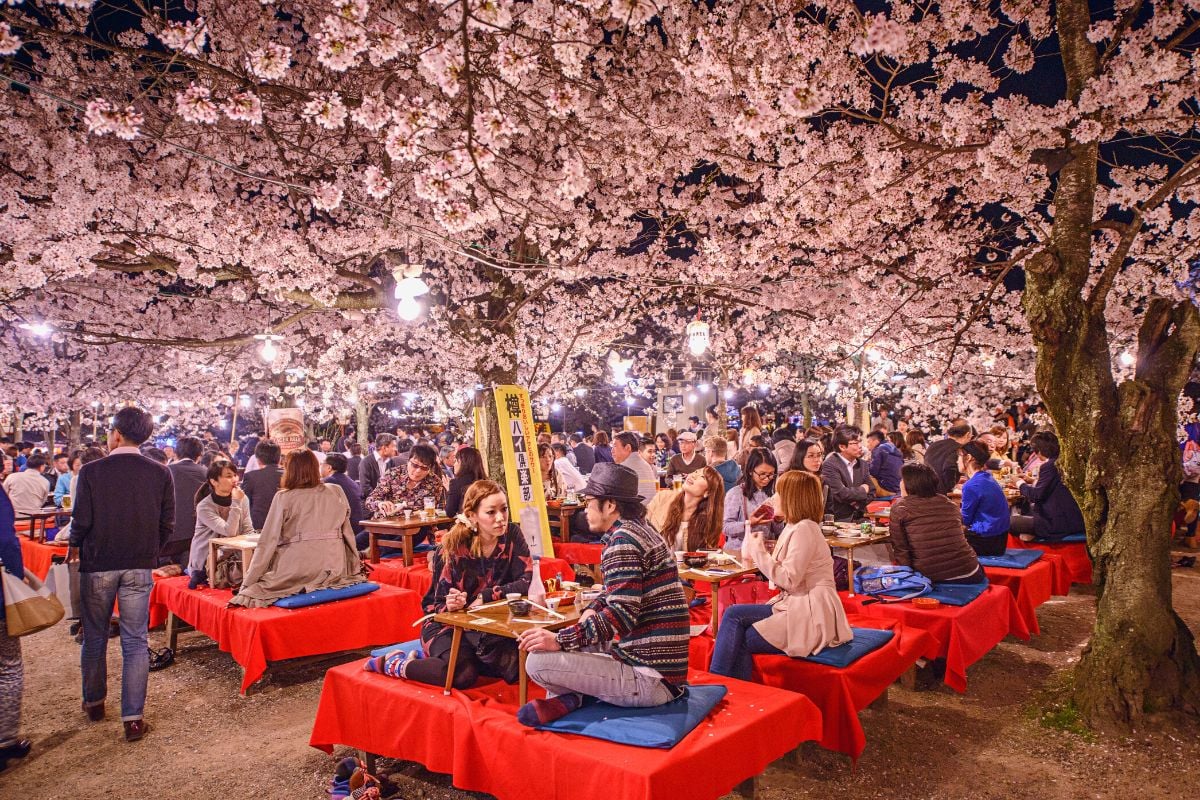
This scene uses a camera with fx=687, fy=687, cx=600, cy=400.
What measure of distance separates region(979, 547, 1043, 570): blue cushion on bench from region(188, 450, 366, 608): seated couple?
6.65 metres

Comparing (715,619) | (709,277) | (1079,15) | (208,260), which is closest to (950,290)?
(709,277)

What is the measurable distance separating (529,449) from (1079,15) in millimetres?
7305

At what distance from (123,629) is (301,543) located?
59.3 inches

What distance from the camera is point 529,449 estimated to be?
9.59m

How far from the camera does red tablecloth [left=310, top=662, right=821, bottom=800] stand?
3.22 m

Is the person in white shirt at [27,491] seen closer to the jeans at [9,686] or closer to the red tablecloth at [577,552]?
the jeans at [9,686]

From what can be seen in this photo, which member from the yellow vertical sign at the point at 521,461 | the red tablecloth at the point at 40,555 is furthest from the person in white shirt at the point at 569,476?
the red tablecloth at the point at 40,555

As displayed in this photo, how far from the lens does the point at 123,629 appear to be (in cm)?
521

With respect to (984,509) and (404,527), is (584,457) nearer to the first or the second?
(404,527)

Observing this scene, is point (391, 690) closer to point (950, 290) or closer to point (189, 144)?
point (189, 144)

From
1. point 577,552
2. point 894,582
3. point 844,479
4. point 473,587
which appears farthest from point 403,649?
point 844,479

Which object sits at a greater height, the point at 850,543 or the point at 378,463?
the point at 378,463

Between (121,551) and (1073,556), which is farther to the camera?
(1073,556)

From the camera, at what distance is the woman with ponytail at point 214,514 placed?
23.0 ft
